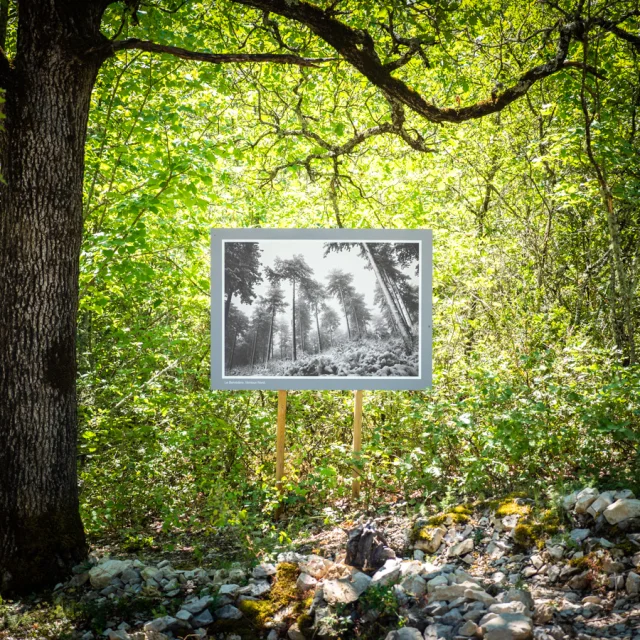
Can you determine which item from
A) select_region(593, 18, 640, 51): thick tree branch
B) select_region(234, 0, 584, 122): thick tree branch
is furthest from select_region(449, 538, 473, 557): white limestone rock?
select_region(593, 18, 640, 51): thick tree branch

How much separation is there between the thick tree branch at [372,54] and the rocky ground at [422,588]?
316 centimetres

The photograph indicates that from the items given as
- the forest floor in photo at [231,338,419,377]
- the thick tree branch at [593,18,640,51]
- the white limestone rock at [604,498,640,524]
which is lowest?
the white limestone rock at [604,498,640,524]

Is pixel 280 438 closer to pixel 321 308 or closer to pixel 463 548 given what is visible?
pixel 321 308

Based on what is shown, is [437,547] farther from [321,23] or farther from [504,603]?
[321,23]

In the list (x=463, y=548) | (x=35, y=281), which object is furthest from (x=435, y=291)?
(x=35, y=281)

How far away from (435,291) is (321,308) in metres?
2.67

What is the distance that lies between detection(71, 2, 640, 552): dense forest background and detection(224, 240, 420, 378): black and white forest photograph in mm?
661

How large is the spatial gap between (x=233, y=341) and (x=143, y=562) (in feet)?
6.17

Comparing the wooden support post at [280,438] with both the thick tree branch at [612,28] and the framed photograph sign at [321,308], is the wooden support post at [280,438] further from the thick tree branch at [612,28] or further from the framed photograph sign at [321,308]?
the thick tree branch at [612,28]

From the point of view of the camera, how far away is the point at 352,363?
228 inches

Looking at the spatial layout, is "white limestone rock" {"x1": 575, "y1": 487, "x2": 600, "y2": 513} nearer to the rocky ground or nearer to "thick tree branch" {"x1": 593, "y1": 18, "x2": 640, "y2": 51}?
the rocky ground

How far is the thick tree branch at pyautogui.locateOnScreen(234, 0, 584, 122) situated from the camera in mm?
5096

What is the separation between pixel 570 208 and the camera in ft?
26.2

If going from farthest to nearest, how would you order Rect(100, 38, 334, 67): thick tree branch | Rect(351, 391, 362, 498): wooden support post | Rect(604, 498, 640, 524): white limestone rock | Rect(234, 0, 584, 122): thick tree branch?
Rect(351, 391, 362, 498): wooden support post
Rect(234, 0, 584, 122): thick tree branch
Rect(100, 38, 334, 67): thick tree branch
Rect(604, 498, 640, 524): white limestone rock
